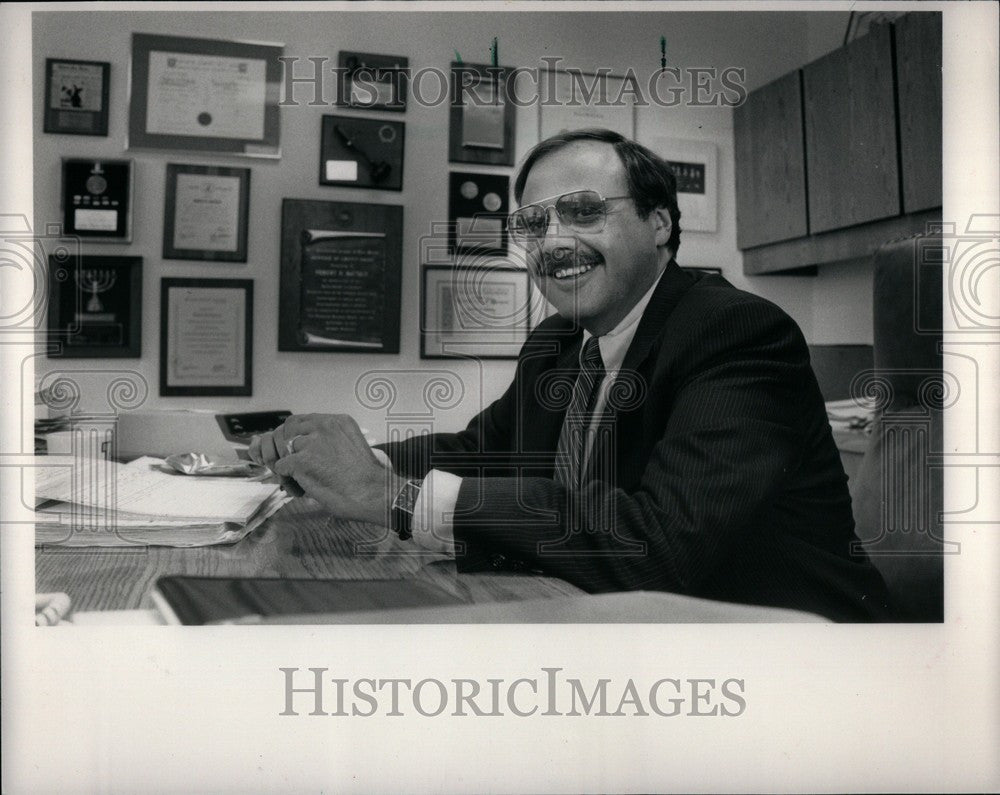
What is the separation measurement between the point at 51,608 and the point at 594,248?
905 mm

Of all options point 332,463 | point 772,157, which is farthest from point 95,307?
point 772,157

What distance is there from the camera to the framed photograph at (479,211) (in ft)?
3.96

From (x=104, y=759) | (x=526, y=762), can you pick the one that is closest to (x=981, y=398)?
(x=526, y=762)

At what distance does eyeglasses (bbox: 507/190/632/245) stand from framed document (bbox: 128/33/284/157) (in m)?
0.37

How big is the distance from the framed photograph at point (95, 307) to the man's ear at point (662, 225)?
73 cm

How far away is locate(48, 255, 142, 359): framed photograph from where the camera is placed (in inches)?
47.1

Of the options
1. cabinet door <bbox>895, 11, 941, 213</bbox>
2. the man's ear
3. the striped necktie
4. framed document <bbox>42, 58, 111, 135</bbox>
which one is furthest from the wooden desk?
cabinet door <bbox>895, 11, 941, 213</bbox>

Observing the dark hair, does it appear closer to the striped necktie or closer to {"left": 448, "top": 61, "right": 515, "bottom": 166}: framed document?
{"left": 448, "top": 61, "right": 515, "bottom": 166}: framed document

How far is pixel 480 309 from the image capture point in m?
1.21

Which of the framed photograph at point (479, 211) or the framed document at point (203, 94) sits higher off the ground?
the framed document at point (203, 94)

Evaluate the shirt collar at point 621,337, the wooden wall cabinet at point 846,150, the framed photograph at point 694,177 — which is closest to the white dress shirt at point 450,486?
the shirt collar at point 621,337

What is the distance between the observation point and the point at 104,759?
1.20 meters

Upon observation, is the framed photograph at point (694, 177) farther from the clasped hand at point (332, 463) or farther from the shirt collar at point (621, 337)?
the clasped hand at point (332, 463)

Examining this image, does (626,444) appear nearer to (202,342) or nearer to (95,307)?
(202,342)
